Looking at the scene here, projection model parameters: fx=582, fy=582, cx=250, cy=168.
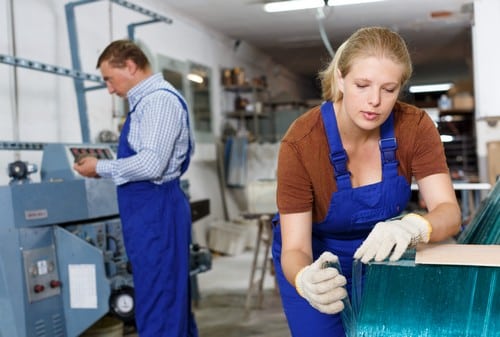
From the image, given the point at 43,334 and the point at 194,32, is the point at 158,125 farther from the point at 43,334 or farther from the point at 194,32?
the point at 194,32

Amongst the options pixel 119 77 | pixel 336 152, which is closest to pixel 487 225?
pixel 336 152

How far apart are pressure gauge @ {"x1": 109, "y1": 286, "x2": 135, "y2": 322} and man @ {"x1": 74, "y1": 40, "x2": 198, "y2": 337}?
443 mm

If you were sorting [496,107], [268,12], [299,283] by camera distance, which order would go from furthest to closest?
1. [268,12]
2. [496,107]
3. [299,283]

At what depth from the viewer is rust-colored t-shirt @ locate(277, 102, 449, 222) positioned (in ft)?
4.36

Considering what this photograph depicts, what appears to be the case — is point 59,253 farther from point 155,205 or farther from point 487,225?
point 487,225

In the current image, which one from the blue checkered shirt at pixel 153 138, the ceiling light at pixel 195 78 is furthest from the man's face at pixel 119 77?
the ceiling light at pixel 195 78

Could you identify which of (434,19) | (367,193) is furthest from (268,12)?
(367,193)

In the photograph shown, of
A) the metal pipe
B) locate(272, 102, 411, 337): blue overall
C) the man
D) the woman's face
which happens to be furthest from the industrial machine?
the woman's face

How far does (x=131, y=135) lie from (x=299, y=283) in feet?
4.43

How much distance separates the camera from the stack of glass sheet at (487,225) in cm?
143

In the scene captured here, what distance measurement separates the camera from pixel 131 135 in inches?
92.1

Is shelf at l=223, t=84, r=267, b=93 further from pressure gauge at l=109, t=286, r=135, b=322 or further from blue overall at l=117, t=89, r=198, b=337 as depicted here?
blue overall at l=117, t=89, r=198, b=337

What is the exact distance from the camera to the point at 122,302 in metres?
2.71

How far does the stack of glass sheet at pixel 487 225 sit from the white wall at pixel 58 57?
2619mm
